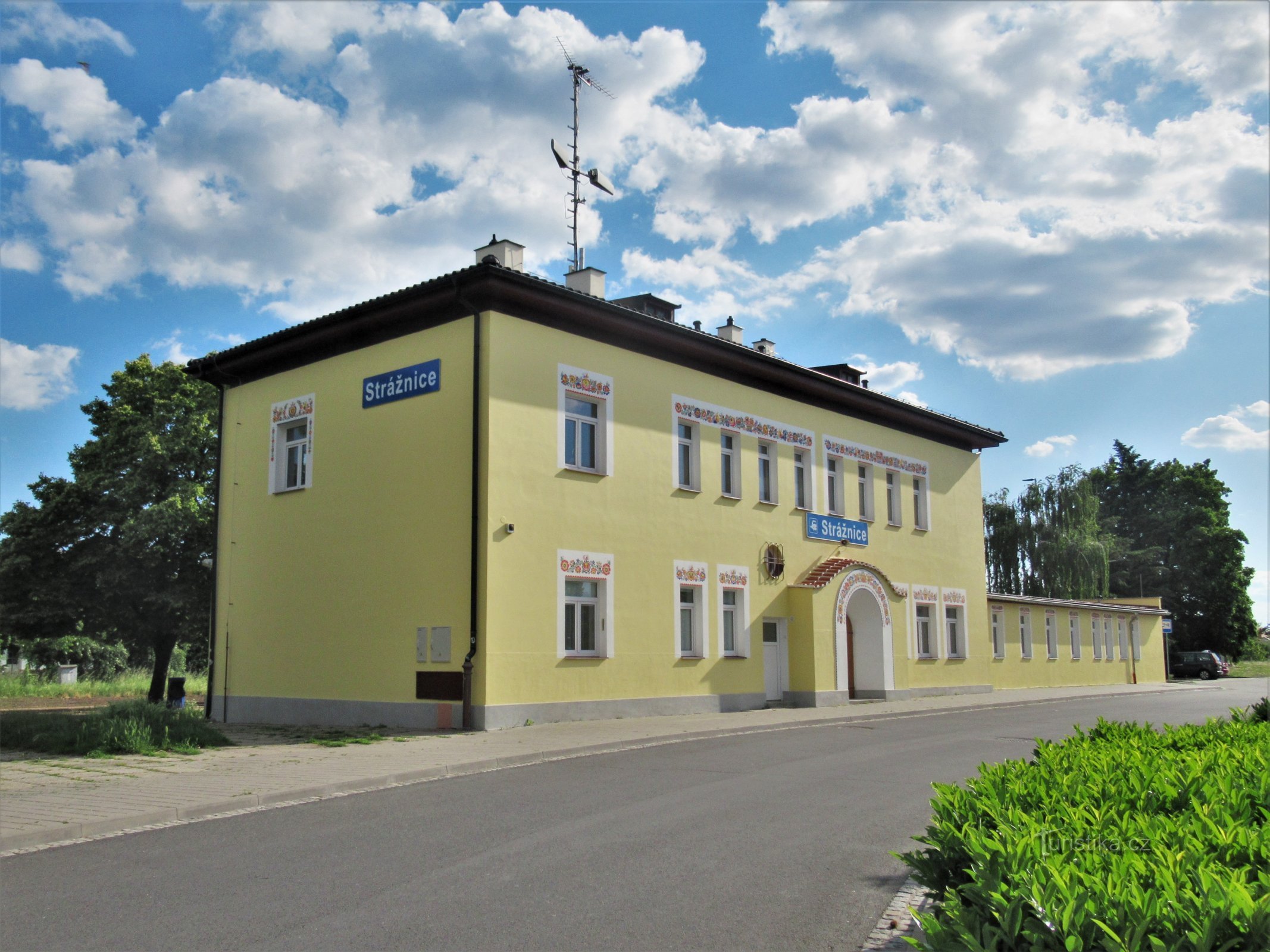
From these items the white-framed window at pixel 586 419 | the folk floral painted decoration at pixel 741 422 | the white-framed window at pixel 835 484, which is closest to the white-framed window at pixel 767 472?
→ the folk floral painted decoration at pixel 741 422

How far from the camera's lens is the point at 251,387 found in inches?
947

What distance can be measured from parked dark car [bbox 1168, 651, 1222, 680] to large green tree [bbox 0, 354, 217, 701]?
51.0m

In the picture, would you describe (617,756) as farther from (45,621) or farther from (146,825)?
(45,621)

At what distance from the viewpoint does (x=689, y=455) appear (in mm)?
23344

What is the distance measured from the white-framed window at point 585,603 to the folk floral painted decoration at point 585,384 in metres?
3.17

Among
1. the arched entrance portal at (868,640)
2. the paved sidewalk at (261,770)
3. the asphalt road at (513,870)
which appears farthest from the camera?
the arched entrance portal at (868,640)

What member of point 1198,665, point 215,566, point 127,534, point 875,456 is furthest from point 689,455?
point 1198,665

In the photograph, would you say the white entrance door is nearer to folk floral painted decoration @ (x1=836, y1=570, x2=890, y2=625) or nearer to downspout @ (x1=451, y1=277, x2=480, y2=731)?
folk floral painted decoration @ (x1=836, y1=570, x2=890, y2=625)

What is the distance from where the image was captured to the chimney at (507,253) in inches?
807

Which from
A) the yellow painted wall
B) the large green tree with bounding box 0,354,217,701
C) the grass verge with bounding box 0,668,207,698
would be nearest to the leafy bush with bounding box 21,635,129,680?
the grass verge with bounding box 0,668,207,698

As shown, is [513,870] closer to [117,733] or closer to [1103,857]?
[1103,857]

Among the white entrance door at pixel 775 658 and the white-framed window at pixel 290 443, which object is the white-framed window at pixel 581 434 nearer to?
the white-framed window at pixel 290 443

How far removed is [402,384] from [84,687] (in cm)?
1930

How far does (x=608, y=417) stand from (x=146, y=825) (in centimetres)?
1321
